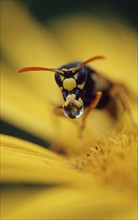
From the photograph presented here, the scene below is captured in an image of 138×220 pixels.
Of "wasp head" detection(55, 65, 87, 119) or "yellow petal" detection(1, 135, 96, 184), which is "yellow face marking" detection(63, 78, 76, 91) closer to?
"wasp head" detection(55, 65, 87, 119)

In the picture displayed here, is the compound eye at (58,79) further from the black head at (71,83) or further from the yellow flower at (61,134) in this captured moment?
the yellow flower at (61,134)

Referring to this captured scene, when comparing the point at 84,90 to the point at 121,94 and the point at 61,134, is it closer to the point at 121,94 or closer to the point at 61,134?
the point at 121,94

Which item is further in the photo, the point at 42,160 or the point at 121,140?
the point at 121,140

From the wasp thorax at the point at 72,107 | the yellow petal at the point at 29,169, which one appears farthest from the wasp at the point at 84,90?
the yellow petal at the point at 29,169

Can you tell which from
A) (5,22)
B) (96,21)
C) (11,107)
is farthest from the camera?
(96,21)

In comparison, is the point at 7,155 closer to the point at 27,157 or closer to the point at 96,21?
the point at 27,157

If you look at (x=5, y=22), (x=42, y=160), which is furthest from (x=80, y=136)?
(x=5, y=22)
